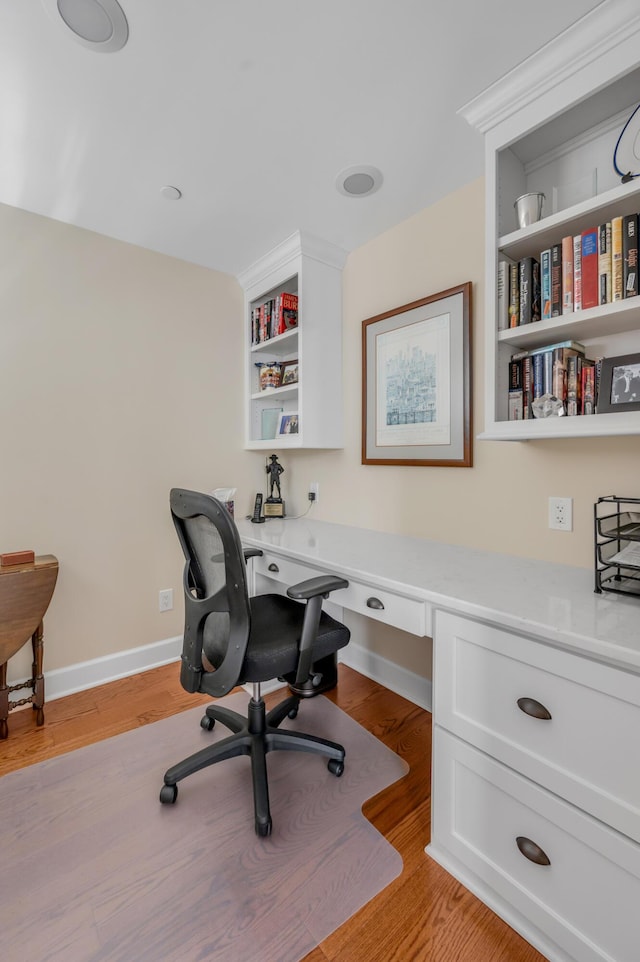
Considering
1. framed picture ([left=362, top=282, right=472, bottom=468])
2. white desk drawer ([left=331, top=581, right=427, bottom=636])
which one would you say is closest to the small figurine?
framed picture ([left=362, top=282, right=472, bottom=468])

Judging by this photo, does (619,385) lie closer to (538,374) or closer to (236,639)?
(538,374)

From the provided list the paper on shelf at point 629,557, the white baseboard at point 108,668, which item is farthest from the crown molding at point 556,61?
the white baseboard at point 108,668

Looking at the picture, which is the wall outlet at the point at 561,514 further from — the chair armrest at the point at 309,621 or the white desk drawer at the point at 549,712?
the chair armrest at the point at 309,621

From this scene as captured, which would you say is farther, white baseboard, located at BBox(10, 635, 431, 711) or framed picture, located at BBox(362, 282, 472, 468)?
white baseboard, located at BBox(10, 635, 431, 711)

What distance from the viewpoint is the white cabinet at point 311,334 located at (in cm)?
227

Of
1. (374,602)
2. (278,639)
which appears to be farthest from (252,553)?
(374,602)

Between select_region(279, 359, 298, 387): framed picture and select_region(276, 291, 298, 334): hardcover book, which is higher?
select_region(276, 291, 298, 334): hardcover book

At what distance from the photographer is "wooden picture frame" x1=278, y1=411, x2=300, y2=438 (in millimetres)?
2477

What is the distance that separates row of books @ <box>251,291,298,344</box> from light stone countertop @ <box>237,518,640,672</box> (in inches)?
47.0

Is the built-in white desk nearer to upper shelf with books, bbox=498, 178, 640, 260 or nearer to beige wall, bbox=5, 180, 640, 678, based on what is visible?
beige wall, bbox=5, 180, 640, 678

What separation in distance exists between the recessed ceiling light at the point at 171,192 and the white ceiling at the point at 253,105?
0.04 metres

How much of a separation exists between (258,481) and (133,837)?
189 centimetres

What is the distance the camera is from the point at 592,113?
4.24 feet

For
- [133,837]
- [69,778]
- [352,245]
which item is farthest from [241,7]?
[69,778]
